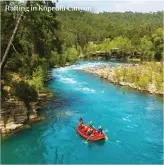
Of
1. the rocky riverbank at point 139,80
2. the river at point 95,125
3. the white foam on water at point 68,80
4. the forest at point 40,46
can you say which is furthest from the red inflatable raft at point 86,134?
the white foam on water at point 68,80

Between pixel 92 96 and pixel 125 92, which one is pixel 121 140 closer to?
pixel 92 96

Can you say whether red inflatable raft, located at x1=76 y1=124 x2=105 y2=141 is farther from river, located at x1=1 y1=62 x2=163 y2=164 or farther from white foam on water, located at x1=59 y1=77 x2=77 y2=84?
white foam on water, located at x1=59 y1=77 x2=77 y2=84

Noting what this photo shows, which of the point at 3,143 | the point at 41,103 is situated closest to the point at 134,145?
the point at 3,143

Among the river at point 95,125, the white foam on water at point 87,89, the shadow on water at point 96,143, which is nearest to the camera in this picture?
the river at point 95,125

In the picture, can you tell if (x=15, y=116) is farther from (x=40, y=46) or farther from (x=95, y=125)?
(x=40, y=46)

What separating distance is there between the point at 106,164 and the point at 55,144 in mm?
4661

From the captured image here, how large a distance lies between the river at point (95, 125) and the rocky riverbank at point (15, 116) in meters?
0.78

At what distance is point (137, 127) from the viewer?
27.7 m

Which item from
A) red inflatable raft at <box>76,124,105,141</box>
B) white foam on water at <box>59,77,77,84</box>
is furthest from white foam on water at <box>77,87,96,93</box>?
red inflatable raft at <box>76,124,105,141</box>

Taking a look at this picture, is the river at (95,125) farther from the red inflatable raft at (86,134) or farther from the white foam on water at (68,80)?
the white foam on water at (68,80)

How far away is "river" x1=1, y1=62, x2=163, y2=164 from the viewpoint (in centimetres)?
2172

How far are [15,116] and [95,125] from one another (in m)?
7.01

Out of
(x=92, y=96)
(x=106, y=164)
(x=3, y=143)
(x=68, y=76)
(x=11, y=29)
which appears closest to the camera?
(x=106, y=164)

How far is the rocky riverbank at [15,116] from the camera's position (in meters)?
25.3
